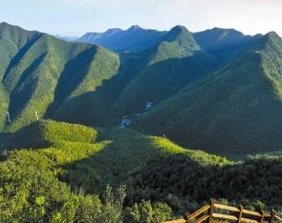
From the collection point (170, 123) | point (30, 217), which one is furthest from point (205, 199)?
point (170, 123)

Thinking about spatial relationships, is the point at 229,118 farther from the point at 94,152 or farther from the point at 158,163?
the point at 158,163

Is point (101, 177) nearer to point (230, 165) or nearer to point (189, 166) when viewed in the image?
point (189, 166)

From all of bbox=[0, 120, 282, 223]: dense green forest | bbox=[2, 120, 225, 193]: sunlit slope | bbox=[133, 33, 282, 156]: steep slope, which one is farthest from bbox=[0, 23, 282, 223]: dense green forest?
bbox=[133, 33, 282, 156]: steep slope

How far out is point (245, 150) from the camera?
480 feet

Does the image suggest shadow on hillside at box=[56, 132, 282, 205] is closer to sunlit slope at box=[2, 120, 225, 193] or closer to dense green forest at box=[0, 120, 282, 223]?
dense green forest at box=[0, 120, 282, 223]

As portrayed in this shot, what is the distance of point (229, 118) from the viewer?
16700 cm

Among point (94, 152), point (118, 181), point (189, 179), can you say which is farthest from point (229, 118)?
point (189, 179)

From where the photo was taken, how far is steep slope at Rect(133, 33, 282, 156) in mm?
151875

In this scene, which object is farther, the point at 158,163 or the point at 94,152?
the point at 94,152

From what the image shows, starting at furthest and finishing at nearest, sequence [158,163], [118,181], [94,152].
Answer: [94,152]
[118,181]
[158,163]

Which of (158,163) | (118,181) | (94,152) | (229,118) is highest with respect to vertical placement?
(229,118)

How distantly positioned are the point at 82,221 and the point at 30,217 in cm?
687

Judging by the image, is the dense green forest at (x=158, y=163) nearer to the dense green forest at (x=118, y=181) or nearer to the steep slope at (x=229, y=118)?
the dense green forest at (x=118, y=181)

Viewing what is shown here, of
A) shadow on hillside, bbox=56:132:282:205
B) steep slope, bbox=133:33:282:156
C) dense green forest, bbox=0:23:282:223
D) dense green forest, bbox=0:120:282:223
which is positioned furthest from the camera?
steep slope, bbox=133:33:282:156
